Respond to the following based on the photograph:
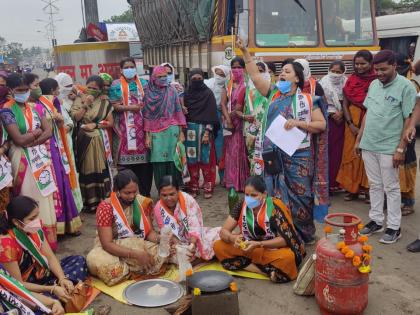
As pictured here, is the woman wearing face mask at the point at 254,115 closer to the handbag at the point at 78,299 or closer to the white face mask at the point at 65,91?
the white face mask at the point at 65,91

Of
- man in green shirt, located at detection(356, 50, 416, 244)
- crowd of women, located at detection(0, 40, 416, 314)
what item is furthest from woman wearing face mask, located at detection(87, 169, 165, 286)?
man in green shirt, located at detection(356, 50, 416, 244)

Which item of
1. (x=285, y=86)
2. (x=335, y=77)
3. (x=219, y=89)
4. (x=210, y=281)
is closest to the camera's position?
(x=210, y=281)

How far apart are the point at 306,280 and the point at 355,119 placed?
2.50m

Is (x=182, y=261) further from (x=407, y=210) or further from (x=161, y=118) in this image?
(x=407, y=210)

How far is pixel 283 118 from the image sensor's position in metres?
3.83

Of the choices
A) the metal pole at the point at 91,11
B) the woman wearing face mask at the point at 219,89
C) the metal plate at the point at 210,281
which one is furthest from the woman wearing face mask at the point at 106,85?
the metal pole at the point at 91,11

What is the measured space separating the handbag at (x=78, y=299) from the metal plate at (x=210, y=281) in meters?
0.80

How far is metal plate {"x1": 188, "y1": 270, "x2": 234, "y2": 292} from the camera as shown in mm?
2914

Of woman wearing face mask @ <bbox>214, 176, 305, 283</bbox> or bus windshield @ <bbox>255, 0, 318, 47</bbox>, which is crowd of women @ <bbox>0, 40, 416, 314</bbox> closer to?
woman wearing face mask @ <bbox>214, 176, 305, 283</bbox>

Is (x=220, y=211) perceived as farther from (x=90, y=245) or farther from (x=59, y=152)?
(x=59, y=152)

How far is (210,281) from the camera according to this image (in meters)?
2.97

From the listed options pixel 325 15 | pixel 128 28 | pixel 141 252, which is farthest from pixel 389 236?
pixel 128 28

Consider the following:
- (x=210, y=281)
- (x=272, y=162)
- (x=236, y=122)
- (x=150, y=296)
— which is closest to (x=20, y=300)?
(x=150, y=296)

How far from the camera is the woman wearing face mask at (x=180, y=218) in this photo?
12.4ft
